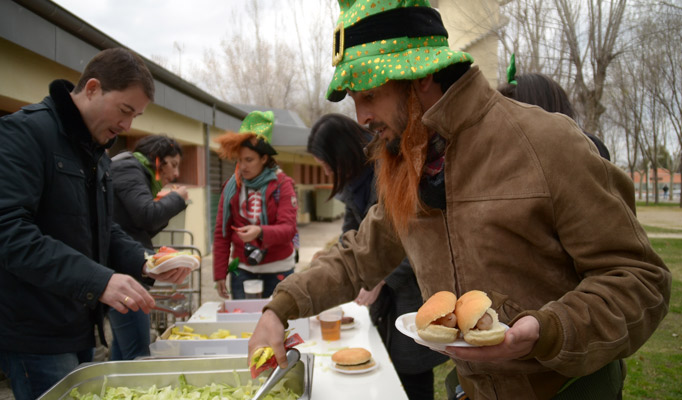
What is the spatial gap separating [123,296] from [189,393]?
0.45 m

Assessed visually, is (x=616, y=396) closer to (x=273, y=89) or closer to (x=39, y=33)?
(x=39, y=33)

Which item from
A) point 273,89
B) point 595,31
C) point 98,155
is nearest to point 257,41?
point 273,89

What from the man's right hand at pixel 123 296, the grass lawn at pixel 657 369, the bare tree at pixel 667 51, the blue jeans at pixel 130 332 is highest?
the bare tree at pixel 667 51

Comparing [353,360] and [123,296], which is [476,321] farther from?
[123,296]

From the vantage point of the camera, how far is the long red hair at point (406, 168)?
138 centimetres

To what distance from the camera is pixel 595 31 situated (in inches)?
328

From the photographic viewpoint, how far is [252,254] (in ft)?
11.8

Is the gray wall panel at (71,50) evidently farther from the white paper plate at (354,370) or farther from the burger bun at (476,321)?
the burger bun at (476,321)

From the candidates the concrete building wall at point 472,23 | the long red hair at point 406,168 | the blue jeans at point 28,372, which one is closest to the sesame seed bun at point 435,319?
the long red hair at point 406,168

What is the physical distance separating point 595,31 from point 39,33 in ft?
27.8

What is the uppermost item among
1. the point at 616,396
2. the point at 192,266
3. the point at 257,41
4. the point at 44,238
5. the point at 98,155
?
the point at 257,41

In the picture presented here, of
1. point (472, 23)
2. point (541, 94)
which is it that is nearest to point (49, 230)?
point (541, 94)

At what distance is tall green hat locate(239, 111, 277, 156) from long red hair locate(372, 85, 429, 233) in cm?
236

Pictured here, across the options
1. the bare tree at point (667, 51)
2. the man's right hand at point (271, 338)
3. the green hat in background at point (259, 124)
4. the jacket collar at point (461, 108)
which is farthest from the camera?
the bare tree at point (667, 51)
